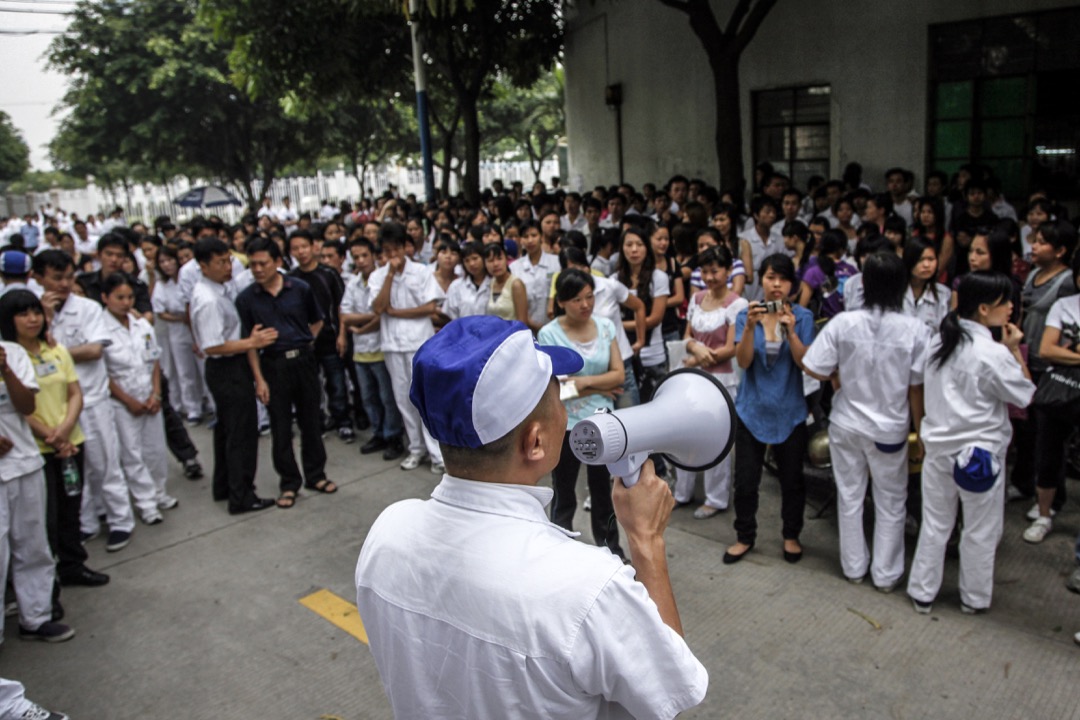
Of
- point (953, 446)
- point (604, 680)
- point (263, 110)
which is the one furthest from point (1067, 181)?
point (263, 110)

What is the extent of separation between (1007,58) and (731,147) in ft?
9.98

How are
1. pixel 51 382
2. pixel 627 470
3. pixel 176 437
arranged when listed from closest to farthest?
1. pixel 627 470
2. pixel 51 382
3. pixel 176 437

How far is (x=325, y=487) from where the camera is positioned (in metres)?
5.94

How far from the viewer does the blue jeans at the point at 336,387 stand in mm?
7176

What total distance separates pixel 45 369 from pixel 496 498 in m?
3.83

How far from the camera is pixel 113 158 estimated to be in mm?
24891

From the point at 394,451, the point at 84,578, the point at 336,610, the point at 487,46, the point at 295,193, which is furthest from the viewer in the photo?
the point at 295,193

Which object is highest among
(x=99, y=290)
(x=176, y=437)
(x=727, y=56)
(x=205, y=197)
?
(x=727, y=56)

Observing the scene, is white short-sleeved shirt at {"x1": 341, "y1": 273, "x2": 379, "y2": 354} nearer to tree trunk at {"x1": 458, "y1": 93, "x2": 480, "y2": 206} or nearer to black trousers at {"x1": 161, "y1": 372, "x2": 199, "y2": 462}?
black trousers at {"x1": 161, "y1": 372, "x2": 199, "y2": 462}

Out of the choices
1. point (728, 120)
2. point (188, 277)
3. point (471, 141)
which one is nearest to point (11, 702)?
point (188, 277)

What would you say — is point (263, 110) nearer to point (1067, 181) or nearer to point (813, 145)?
point (813, 145)

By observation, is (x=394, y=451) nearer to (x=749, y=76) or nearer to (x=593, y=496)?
(x=593, y=496)

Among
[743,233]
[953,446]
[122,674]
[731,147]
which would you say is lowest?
[122,674]

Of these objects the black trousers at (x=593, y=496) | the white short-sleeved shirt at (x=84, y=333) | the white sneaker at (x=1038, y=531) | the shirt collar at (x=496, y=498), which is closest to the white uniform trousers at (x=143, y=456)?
the white short-sleeved shirt at (x=84, y=333)
